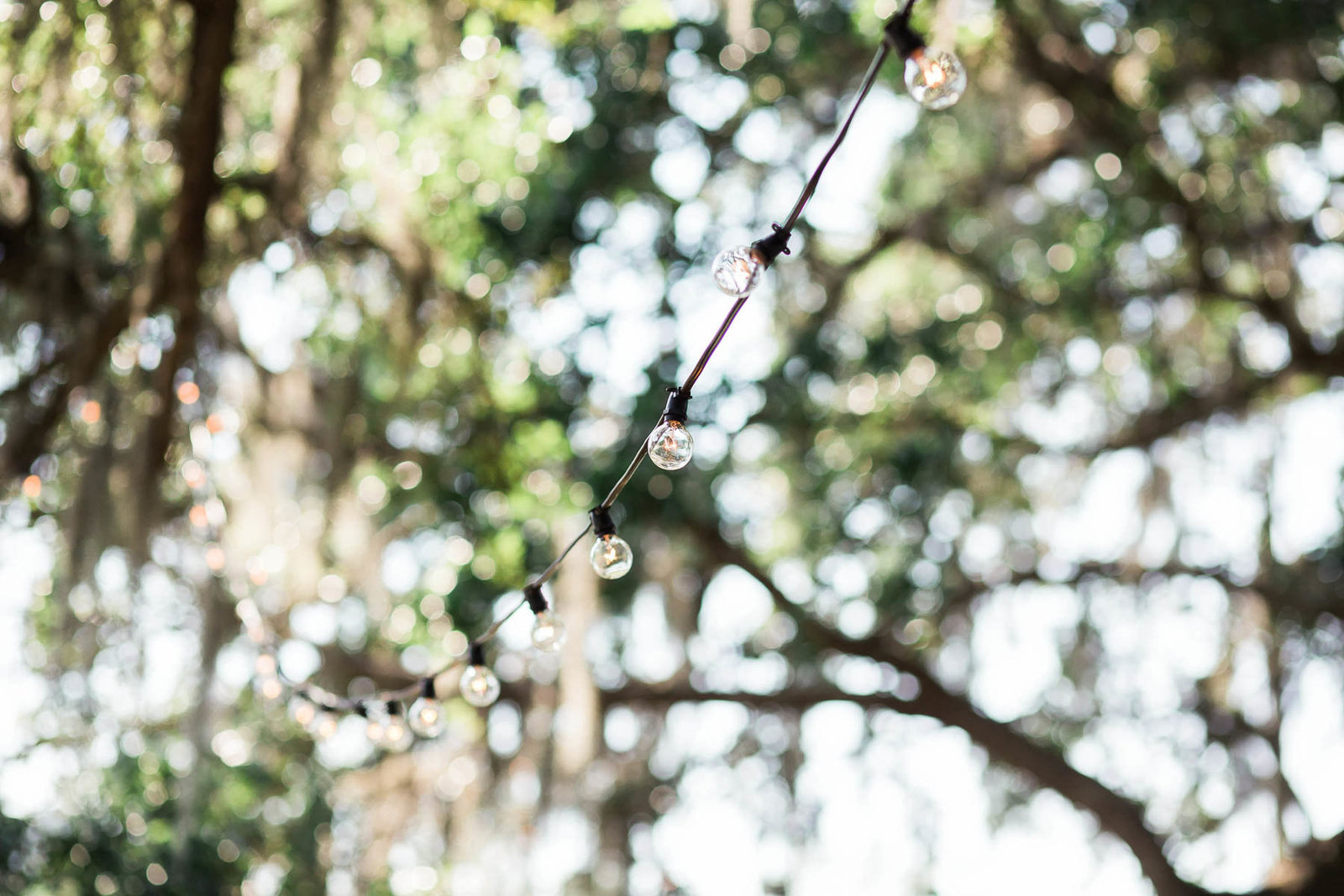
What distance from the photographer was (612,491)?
57.5 inches

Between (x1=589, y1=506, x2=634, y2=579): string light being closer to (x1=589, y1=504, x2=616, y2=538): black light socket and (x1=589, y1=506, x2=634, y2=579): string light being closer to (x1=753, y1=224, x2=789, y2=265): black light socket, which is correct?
(x1=589, y1=504, x2=616, y2=538): black light socket

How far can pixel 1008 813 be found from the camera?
5293mm

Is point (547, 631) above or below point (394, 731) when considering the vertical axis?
above

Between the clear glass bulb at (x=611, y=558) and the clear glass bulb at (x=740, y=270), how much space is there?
0.47 m

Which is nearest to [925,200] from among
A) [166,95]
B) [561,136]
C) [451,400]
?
[561,136]

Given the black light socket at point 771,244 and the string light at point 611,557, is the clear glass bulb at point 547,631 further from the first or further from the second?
the black light socket at point 771,244

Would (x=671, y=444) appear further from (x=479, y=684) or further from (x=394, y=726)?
(x=394, y=726)

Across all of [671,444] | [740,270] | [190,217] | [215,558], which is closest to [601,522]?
[671,444]

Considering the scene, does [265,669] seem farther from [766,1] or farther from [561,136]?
[766,1]

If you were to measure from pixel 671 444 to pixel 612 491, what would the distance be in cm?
18

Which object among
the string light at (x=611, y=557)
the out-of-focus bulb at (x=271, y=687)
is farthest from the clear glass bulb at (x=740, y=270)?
the out-of-focus bulb at (x=271, y=687)

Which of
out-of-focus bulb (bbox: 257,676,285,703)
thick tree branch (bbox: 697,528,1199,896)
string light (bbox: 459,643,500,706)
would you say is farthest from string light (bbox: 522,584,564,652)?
thick tree branch (bbox: 697,528,1199,896)

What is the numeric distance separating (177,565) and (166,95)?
157 centimetres

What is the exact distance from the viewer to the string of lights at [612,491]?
1097mm
